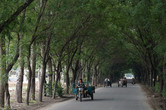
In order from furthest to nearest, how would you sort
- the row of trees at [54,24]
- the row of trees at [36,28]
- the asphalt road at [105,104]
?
the asphalt road at [105,104]
the row of trees at [54,24]
the row of trees at [36,28]

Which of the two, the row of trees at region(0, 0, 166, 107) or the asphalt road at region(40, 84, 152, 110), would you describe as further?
the asphalt road at region(40, 84, 152, 110)

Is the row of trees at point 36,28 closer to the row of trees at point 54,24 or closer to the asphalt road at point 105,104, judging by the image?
the row of trees at point 54,24

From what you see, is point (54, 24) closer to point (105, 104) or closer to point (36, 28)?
point (36, 28)

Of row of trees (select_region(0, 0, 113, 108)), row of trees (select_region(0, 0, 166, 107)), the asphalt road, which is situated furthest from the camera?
the asphalt road

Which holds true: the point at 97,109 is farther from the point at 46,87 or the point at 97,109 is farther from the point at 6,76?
the point at 46,87

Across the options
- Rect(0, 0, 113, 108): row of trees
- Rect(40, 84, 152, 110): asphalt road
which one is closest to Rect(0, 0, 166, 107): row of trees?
Rect(0, 0, 113, 108): row of trees

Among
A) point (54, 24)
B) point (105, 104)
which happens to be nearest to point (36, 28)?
point (54, 24)

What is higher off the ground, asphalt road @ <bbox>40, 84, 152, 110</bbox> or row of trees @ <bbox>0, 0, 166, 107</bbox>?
row of trees @ <bbox>0, 0, 166, 107</bbox>

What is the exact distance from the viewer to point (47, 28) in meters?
19.5

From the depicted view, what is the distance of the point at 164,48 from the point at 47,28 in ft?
23.2

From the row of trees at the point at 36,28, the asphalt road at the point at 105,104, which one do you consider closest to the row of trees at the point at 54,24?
the row of trees at the point at 36,28

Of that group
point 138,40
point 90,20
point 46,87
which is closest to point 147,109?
point 90,20

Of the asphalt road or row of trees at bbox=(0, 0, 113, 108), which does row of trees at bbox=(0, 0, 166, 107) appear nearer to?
row of trees at bbox=(0, 0, 113, 108)

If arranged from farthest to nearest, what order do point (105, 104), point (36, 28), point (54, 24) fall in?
point (54, 24) → point (105, 104) → point (36, 28)
